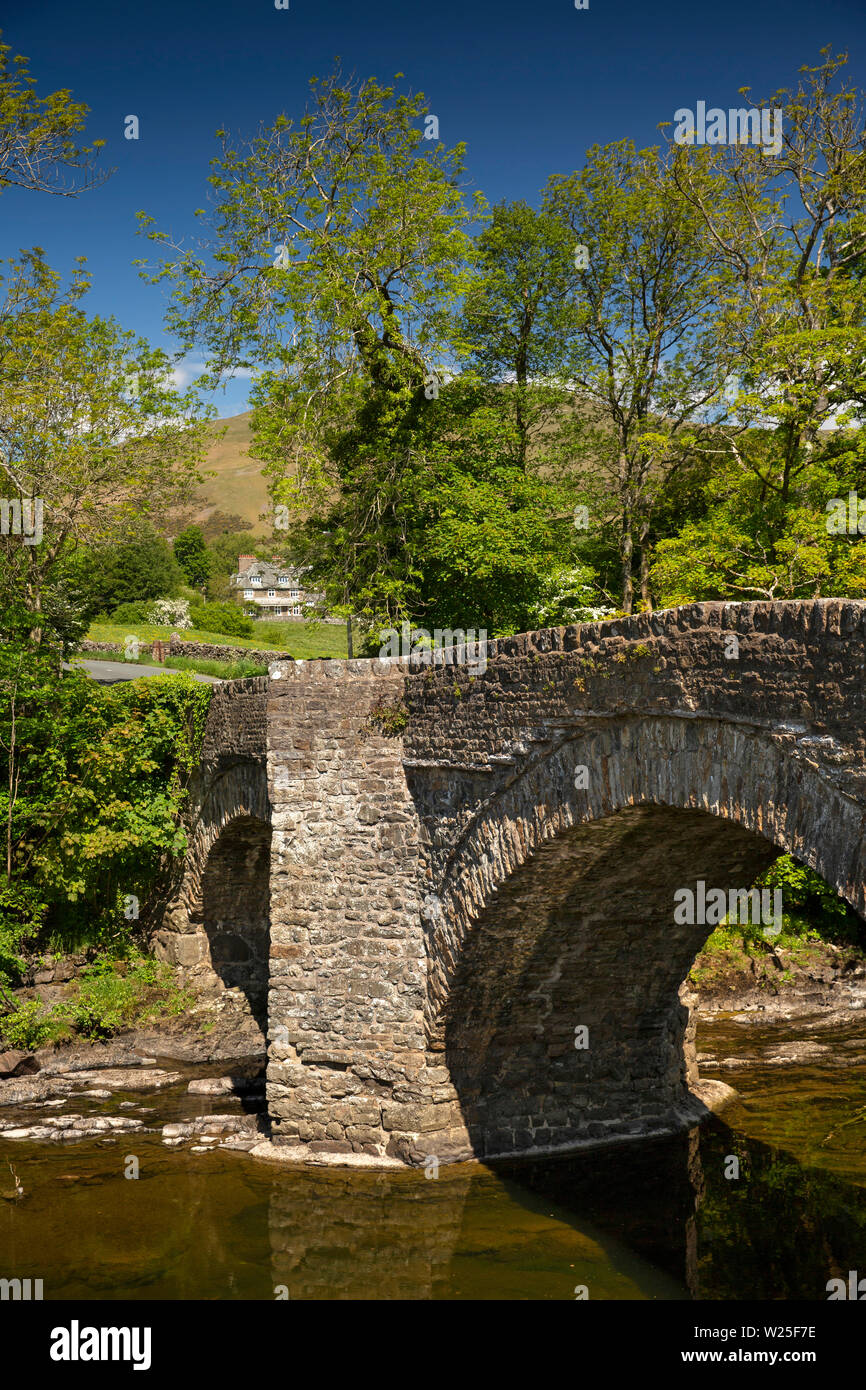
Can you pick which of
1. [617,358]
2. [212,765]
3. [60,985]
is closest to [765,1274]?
[212,765]

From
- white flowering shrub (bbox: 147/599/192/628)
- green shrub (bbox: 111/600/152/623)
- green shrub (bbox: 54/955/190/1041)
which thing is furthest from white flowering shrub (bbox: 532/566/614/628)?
green shrub (bbox: 111/600/152/623)

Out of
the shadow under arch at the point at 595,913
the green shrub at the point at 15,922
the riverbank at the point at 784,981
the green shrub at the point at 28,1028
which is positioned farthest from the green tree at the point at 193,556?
the shadow under arch at the point at 595,913

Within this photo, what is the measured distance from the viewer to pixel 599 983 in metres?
11.6

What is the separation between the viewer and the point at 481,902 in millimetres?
10281

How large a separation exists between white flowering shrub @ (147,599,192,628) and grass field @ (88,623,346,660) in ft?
2.31

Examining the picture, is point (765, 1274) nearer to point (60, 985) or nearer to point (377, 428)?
point (60, 985)

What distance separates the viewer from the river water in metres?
9.47

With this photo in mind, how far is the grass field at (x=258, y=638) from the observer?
1639 inches

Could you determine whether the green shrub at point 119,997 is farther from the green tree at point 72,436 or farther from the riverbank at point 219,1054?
the green tree at point 72,436

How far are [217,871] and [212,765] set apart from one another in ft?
6.44

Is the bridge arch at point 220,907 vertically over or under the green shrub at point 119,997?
over

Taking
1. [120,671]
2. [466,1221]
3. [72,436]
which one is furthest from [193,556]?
[466,1221]

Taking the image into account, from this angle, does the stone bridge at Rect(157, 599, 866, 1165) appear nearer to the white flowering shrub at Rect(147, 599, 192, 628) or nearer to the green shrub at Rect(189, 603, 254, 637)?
the green shrub at Rect(189, 603, 254, 637)

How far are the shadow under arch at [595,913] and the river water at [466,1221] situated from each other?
62 centimetres
